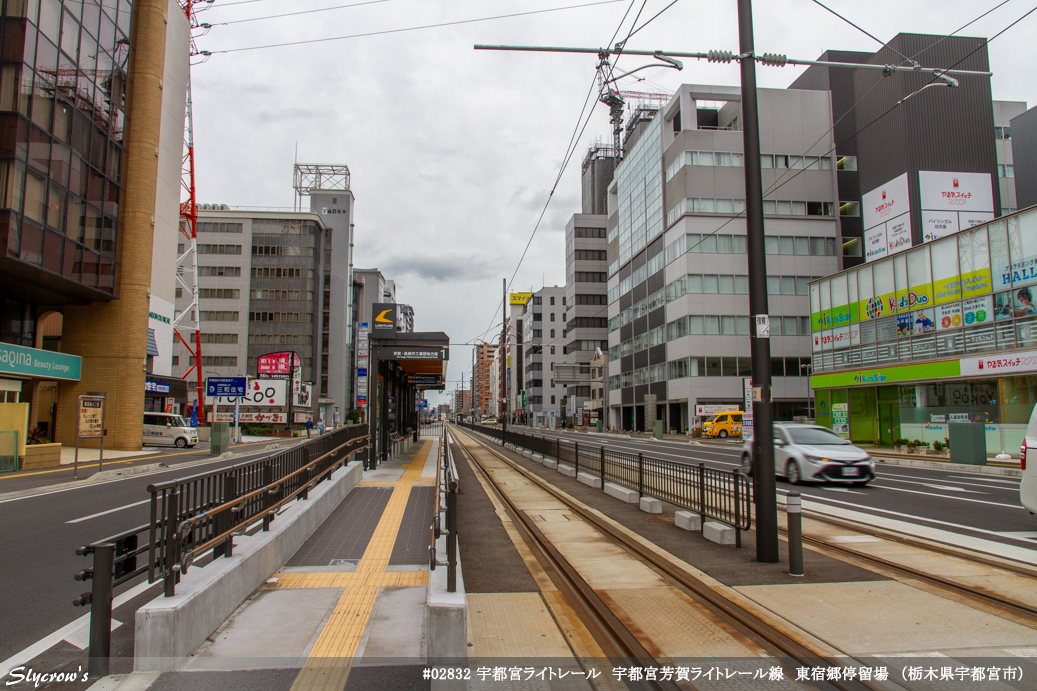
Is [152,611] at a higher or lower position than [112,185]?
lower

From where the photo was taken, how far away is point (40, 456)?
66.9 feet

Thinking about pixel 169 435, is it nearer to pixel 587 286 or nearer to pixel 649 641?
pixel 649 641

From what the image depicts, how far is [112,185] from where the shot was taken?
99.2 feet

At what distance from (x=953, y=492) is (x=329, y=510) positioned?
1384cm

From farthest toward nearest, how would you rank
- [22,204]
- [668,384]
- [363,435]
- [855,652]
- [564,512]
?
[668,384] → [22,204] → [363,435] → [564,512] → [855,652]

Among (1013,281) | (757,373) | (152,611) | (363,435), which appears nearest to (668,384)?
(1013,281)

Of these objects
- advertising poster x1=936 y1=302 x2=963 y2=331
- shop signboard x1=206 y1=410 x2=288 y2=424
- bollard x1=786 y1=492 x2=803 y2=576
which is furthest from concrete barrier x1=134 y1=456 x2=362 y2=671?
shop signboard x1=206 y1=410 x2=288 y2=424

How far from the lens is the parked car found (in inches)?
610

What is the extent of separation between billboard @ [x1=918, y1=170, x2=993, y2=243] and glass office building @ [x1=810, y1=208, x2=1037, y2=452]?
42.4 ft

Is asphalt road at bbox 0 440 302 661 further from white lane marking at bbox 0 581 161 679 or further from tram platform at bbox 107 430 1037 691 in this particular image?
tram platform at bbox 107 430 1037 691

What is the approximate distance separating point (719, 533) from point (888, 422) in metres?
31.0

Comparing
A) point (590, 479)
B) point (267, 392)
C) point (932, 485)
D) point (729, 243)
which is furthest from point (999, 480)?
point (267, 392)

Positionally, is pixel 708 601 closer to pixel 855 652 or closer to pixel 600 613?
pixel 600 613

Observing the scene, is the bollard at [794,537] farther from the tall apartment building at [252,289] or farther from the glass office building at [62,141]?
the tall apartment building at [252,289]
